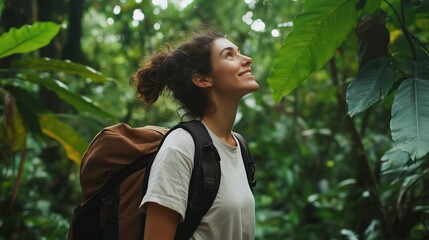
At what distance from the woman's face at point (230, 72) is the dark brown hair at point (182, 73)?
0.09 ft

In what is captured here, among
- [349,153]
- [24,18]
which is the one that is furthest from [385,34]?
[349,153]

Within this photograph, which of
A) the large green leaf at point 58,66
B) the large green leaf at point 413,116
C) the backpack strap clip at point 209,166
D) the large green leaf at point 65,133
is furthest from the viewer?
the large green leaf at point 65,133

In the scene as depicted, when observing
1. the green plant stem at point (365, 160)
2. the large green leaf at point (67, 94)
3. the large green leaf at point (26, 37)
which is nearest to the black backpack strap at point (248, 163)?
the green plant stem at point (365, 160)

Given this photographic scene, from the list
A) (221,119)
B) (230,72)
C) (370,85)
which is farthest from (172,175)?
(370,85)

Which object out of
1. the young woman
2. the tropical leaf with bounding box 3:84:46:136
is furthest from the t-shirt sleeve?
the tropical leaf with bounding box 3:84:46:136

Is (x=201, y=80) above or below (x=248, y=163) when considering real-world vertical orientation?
above

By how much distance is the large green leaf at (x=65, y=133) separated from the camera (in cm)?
272

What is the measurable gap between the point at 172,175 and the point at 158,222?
0.13 meters

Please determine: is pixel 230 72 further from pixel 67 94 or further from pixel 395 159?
pixel 67 94

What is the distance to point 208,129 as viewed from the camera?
1.58 meters

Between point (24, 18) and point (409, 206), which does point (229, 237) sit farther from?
point (24, 18)

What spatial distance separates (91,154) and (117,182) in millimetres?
114

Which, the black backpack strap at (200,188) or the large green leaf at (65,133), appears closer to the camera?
the black backpack strap at (200,188)

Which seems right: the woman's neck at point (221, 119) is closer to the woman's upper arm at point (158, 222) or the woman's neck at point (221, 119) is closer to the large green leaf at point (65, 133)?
the woman's upper arm at point (158, 222)
